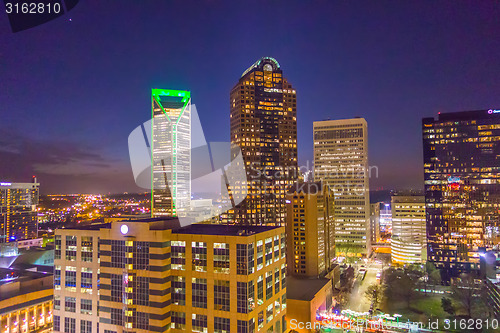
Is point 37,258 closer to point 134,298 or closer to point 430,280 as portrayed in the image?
point 134,298

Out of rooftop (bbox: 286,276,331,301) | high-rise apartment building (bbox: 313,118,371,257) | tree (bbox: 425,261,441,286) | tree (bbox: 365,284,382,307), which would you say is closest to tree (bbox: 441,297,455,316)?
tree (bbox: 365,284,382,307)

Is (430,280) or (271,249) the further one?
(430,280)

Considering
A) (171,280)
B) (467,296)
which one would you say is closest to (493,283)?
(467,296)

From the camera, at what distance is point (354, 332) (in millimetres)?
49625

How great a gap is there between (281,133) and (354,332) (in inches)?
2354

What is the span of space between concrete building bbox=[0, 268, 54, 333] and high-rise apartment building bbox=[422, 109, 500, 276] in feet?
292

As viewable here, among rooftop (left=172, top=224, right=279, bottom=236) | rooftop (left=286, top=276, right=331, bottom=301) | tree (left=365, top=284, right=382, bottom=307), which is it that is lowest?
tree (left=365, top=284, right=382, bottom=307)

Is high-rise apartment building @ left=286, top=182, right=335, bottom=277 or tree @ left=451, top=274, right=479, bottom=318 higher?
high-rise apartment building @ left=286, top=182, right=335, bottom=277

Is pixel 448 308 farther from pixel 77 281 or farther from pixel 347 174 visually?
pixel 347 174

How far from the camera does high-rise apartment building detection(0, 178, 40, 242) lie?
388ft

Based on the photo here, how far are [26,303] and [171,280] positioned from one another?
2529 cm

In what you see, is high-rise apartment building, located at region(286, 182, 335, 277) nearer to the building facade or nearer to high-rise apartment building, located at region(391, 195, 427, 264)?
high-rise apartment building, located at region(391, 195, 427, 264)

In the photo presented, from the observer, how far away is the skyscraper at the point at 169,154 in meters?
155

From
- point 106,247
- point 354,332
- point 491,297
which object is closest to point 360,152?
point 491,297
